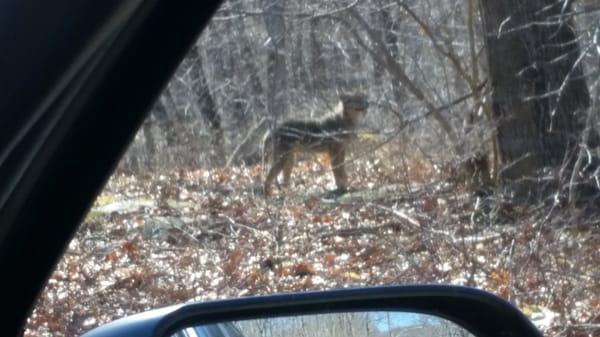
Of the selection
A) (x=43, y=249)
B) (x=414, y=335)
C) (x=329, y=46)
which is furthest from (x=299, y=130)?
(x=43, y=249)

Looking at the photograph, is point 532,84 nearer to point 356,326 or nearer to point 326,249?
point 326,249

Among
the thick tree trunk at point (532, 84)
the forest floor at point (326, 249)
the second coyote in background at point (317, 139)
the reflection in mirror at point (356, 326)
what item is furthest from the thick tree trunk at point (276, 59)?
the reflection in mirror at point (356, 326)

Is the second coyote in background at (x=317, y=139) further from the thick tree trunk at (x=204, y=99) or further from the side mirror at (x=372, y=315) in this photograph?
the side mirror at (x=372, y=315)

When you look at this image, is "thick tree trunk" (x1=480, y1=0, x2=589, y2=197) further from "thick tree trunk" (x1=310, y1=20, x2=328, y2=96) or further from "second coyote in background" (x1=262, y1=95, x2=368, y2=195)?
"thick tree trunk" (x1=310, y1=20, x2=328, y2=96)

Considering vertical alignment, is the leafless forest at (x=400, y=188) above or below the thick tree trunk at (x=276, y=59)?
below

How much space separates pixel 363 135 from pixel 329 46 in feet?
3.34

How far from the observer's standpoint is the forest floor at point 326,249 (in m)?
6.55

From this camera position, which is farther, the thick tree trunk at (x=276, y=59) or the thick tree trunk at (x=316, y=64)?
the thick tree trunk at (x=316, y=64)

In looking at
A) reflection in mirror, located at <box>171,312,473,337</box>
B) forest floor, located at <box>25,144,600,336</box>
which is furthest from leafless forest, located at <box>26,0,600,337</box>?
reflection in mirror, located at <box>171,312,473,337</box>

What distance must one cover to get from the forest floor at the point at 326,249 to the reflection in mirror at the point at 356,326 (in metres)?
3.93

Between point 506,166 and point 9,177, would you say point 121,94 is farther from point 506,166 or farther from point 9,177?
point 506,166

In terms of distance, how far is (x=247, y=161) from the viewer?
40.2 ft

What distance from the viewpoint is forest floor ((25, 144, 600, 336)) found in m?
6.55

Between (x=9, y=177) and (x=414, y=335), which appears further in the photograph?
(x=414, y=335)
